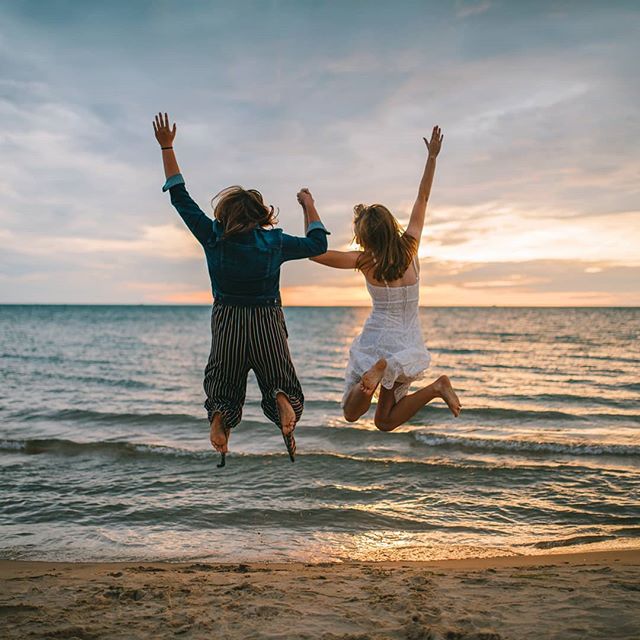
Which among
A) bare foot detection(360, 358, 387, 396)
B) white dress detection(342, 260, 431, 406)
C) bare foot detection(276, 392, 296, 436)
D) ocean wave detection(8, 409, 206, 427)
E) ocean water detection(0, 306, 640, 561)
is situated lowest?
ocean wave detection(8, 409, 206, 427)

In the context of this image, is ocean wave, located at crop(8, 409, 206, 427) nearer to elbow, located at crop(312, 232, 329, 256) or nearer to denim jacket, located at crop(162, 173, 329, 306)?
denim jacket, located at crop(162, 173, 329, 306)

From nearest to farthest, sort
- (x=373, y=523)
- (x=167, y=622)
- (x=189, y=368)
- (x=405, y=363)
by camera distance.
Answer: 1. (x=167, y=622)
2. (x=405, y=363)
3. (x=373, y=523)
4. (x=189, y=368)

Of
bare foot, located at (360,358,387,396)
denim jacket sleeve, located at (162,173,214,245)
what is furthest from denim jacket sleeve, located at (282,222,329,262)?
bare foot, located at (360,358,387,396)

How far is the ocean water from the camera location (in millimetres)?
7863

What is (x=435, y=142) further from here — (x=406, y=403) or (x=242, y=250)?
(x=406, y=403)

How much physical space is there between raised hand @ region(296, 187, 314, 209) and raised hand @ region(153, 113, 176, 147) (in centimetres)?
112

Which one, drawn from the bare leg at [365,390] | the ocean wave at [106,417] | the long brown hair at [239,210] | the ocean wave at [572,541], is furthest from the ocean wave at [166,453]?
the long brown hair at [239,210]

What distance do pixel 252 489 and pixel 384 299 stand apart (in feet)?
17.4

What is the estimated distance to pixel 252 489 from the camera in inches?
396

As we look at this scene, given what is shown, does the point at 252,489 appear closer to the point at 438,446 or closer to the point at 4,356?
the point at 438,446

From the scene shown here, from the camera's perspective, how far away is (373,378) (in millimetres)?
5750

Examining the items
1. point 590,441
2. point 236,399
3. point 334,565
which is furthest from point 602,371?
point 236,399

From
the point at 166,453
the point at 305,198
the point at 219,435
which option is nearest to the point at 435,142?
the point at 305,198

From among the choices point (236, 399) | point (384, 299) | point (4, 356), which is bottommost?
point (4, 356)
